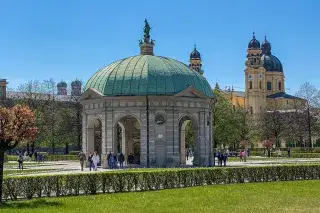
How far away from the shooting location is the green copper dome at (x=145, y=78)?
1759 inches

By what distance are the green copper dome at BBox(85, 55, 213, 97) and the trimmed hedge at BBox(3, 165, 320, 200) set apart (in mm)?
14823

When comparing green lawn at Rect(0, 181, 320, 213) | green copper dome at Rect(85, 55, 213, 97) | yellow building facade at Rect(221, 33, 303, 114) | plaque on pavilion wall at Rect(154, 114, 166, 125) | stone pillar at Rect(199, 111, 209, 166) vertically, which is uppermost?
yellow building facade at Rect(221, 33, 303, 114)

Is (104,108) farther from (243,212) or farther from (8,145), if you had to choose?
(243,212)

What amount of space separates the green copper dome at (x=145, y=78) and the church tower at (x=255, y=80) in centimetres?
9799

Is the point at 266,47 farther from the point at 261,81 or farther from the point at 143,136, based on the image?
the point at 143,136

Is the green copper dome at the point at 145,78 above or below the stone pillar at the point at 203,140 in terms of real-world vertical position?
above

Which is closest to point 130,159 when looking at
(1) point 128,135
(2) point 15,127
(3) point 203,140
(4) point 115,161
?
(4) point 115,161

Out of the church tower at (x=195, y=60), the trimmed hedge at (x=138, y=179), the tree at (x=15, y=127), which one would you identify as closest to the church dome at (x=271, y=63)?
the church tower at (x=195, y=60)

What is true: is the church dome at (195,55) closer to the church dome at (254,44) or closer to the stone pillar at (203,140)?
the church dome at (254,44)

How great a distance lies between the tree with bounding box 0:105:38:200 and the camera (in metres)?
23.1

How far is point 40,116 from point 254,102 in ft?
269

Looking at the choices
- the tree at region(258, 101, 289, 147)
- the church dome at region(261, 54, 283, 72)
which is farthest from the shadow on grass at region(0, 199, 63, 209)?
the church dome at region(261, 54, 283, 72)

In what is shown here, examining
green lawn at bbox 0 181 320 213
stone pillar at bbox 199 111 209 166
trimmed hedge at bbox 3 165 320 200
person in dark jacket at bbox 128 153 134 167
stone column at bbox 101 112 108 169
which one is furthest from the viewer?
person in dark jacket at bbox 128 153 134 167

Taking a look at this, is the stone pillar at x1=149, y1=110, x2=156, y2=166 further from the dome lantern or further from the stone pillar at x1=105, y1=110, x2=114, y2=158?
the dome lantern
